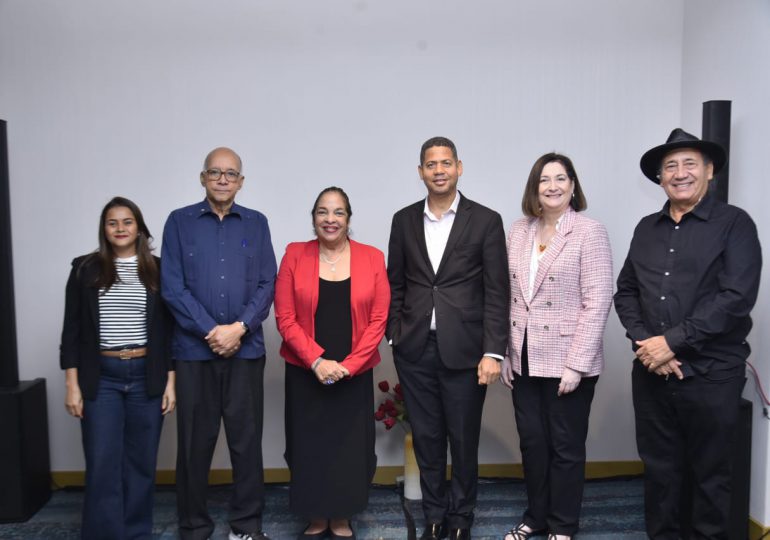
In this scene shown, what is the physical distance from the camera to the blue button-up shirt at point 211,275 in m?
2.55

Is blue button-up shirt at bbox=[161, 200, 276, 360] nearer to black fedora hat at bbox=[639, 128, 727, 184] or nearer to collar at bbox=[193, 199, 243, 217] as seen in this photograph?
collar at bbox=[193, 199, 243, 217]

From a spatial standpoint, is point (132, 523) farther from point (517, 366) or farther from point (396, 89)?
point (396, 89)

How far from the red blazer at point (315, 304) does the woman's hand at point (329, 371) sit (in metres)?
0.03

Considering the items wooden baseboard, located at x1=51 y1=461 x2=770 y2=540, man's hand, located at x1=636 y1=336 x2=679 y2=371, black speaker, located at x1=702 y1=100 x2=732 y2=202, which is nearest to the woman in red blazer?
wooden baseboard, located at x1=51 y1=461 x2=770 y2=540

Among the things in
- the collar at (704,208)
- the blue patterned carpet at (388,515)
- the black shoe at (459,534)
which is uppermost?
the collar at (704,208)

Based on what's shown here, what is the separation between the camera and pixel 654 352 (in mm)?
2340

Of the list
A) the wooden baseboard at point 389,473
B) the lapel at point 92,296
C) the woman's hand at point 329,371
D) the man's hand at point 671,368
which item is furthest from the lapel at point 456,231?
the wooden baseboard at point 389,473

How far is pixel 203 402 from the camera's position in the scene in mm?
2604

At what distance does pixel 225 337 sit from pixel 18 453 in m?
1.41

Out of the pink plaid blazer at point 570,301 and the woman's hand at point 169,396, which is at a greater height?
the pink plaid blazer at point 570,301

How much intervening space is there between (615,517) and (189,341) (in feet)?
7.55

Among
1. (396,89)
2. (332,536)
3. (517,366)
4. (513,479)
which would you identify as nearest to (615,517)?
(513,479)

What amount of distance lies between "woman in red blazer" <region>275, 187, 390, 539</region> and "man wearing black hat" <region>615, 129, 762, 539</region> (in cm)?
112

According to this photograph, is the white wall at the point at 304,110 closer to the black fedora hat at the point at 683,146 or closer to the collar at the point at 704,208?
the black fedora hat at the point at 683,146
